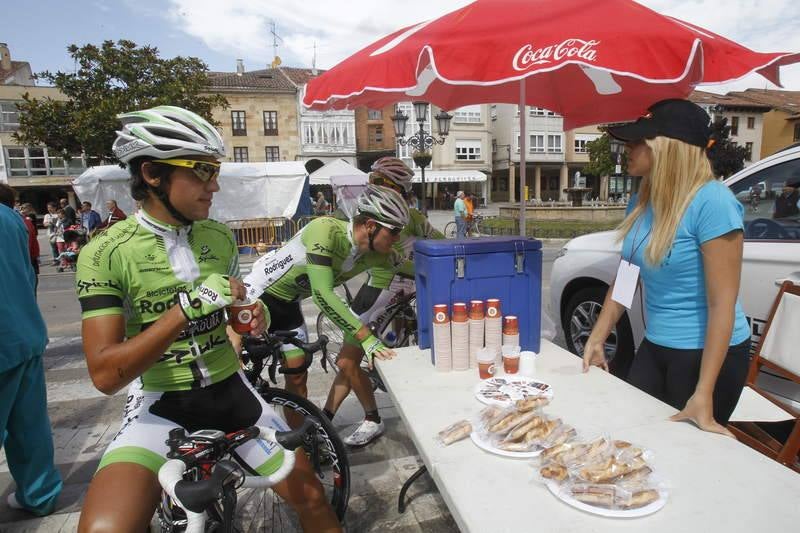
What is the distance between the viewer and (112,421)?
14.1ft

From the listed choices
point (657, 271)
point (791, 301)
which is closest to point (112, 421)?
point (657, 271)

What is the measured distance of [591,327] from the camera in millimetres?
4887

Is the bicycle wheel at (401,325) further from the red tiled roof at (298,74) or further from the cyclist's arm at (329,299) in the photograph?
the red tiled roof at (298,74)

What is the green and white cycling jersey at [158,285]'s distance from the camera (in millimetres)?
1759

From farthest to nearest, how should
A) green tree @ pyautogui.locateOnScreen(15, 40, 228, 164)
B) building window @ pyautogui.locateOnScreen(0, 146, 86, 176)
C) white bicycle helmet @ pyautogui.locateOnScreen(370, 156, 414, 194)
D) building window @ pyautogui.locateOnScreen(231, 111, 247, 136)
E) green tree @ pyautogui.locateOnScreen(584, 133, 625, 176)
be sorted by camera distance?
1. building window @ pyautogui.locateOnScreen(231, 111, 247, 136)
2. green tree @ pyautogui.locateOnScreen(584, 133, 625, 176)
3. building window @ pyautogui.locateOnScreen(0, 146, 86, 176)
4. green tree @ pyautogui.locateOnScreen(15, 40, 228, 164)
5. white bicycle helmet @ pyautogui.locateOnScreen(370, 156, 414, 194)

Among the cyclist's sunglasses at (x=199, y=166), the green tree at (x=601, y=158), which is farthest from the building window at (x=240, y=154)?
the cyclist's sunglasses at (x=199, y=166)

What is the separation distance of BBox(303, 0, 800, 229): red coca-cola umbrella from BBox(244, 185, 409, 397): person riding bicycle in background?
0.74m

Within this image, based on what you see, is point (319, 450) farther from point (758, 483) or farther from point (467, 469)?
point (758, 483)

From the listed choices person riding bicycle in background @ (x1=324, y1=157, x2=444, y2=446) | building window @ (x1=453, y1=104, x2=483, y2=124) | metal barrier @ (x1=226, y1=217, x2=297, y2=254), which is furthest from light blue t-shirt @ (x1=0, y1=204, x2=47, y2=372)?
building window @ (x1=453, y1=104, x2=483, y2=124)

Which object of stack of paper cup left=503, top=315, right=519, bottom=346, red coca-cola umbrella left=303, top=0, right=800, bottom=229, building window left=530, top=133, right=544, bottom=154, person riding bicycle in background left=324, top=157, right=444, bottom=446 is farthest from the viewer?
building window left=530, top=133, right=544, bottom=154

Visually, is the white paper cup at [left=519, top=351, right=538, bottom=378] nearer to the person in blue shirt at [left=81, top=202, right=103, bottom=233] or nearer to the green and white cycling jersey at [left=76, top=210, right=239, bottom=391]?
the green and white cycling jersey at [left=76, top=210, right=239, bottom=391]

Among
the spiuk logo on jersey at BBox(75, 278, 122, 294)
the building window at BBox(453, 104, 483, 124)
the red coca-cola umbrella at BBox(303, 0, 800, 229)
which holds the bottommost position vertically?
the spiuk logo on jersey at BBox(75, 278, 122, 294)

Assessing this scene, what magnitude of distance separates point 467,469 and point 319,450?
3.64 feet

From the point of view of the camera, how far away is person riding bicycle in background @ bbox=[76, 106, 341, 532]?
1635 mm
